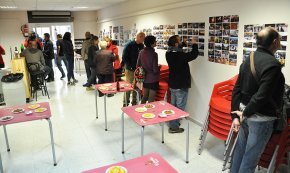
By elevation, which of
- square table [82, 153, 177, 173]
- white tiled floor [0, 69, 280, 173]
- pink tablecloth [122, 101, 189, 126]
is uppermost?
pink tablecloth [122, 101, 189, 126]

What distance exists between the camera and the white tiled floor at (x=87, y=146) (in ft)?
9.71

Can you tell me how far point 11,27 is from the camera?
9555mm

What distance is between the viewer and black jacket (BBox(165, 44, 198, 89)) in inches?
137

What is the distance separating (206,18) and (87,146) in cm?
260

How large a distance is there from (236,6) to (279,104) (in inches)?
66.6

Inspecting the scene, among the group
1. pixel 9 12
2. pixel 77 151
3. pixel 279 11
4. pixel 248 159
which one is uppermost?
pixel 9 12

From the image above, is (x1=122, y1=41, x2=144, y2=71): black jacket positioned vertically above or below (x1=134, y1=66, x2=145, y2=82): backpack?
above

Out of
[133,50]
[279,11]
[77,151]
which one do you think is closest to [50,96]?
[133,50]

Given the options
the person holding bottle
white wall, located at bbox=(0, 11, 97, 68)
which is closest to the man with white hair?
the person holding bottle

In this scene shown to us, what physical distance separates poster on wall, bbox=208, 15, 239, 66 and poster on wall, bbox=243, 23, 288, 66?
0.17 metres

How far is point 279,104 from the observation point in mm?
1974

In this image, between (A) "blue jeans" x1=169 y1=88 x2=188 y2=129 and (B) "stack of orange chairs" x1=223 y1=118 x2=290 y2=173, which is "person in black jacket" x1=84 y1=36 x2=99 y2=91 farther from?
(B) "stack of orange chairs" x1=223 y1=118 x2=290 y2=173

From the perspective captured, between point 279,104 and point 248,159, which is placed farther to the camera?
point 248,159

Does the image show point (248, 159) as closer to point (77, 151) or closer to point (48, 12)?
point (77, 151)
